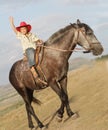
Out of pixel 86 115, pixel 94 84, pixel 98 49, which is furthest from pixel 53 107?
pixel 98 49

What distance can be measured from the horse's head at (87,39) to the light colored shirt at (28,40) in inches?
63.2

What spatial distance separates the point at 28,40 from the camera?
1595 centimetres

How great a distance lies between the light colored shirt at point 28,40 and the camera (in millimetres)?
15938

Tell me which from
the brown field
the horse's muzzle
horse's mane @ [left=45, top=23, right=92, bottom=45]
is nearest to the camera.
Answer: the brown field

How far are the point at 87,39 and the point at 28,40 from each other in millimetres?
2161

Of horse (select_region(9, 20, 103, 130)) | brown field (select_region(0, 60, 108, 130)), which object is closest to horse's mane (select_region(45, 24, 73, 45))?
horse (select_region(9, 20, 103, 130))

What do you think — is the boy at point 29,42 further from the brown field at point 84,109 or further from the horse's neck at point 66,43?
the brown field at point 84,109

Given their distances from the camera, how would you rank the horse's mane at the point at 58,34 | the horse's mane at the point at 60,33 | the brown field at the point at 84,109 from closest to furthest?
the brown field at the point at 84,109, the horse's mane at the point at 60,33, the horse's mane at the point at 58,34

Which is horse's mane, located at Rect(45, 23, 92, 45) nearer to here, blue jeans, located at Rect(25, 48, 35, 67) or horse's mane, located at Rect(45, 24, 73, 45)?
horse's mane, located at Rect(45, 24, 73, 45)

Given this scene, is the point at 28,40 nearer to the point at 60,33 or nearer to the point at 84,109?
the point at 60,33

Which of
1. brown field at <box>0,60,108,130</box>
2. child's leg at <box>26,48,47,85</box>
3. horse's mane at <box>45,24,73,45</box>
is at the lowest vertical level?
brown field at <box>0,60,108,130</box>

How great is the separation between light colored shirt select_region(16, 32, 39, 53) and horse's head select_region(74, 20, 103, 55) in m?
1.60

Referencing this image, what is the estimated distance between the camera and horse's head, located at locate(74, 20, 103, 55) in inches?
587

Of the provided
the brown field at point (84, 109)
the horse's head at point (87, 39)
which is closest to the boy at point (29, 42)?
the horse's head at point (87, 39)
